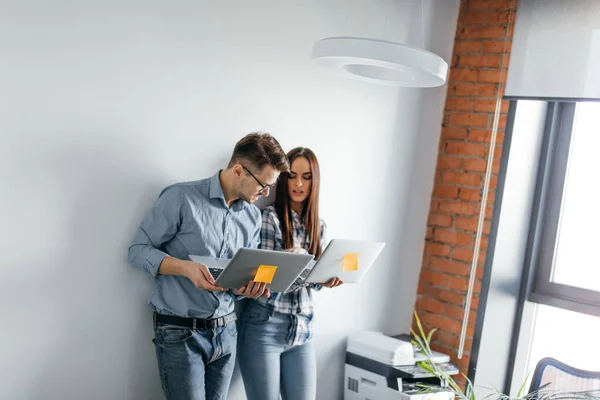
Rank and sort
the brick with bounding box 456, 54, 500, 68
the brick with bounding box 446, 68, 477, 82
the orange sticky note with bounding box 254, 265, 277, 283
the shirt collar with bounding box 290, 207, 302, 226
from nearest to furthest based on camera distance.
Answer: the orange sticky note with bounding box 254, 265, 277, 283 → the shirt collar with bounding box 290, 207, 302, 226 → the brick with bounding box 456, 54, 500, 68 → the brick with bounding box 446, 68, 477, 82

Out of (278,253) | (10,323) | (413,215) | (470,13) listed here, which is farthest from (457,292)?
(10,323)

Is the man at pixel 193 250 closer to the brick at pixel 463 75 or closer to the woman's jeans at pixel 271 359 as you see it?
the woman's jeans at pixel 271 359

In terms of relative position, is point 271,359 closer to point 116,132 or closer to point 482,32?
point 116,132

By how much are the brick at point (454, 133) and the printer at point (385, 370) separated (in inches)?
47.0

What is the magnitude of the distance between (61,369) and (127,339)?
0.97ft

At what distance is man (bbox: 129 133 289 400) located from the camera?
279 centimetres

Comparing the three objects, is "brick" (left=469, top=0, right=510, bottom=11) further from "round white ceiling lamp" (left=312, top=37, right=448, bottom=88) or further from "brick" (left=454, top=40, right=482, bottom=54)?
"round white ceiling lamp" (left=312, top=37, right=448, bottom=88)

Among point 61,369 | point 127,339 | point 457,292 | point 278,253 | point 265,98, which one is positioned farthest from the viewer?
point 457,292

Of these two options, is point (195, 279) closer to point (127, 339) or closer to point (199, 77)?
point (127, 339)

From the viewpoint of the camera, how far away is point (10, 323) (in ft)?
8.45

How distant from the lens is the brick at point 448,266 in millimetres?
4121

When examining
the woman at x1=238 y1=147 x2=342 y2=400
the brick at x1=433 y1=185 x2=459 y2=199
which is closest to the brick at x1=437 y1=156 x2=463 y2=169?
the brick at x1=433 y1=185 x2=459 y2=199

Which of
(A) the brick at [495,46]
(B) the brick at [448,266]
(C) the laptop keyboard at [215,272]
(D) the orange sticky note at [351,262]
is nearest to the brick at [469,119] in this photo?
(A) the brick at [495,46]

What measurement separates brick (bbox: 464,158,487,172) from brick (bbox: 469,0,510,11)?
835 mm
